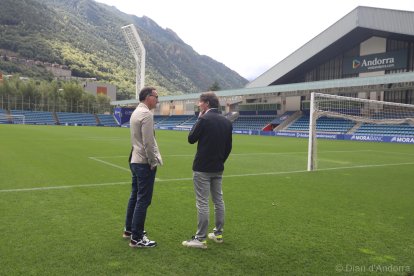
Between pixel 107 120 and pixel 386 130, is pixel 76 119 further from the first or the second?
pixel 386 130

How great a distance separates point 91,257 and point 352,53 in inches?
1979

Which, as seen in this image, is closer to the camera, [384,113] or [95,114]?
[384,113]

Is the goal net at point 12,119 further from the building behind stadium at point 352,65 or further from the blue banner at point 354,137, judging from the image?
the blue banner at point 354,137

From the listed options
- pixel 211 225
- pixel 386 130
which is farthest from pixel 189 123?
pixel 211 225

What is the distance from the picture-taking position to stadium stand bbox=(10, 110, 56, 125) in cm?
7119

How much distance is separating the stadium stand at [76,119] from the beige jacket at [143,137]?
74.8 metres

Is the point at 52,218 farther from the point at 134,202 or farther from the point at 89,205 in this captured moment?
the point at 134,202

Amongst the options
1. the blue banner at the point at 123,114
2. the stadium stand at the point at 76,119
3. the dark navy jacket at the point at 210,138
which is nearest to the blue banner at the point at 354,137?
the dark navy jacket at the point at 210,138

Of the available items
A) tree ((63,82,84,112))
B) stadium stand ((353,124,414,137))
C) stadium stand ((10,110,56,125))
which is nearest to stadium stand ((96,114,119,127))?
tree ((63,82,84,112))

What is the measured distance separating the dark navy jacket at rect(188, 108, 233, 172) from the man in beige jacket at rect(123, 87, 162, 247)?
540 mm

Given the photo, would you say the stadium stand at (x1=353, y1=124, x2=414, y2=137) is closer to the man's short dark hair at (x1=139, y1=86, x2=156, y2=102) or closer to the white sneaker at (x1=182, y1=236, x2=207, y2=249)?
the white sneaker at (x1=182, y1=236, x2=207, y2=249)

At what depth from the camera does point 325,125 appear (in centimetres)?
4253

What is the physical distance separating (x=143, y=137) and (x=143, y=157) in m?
0.27

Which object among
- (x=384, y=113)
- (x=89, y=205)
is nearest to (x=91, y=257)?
(x=89, y=205)
